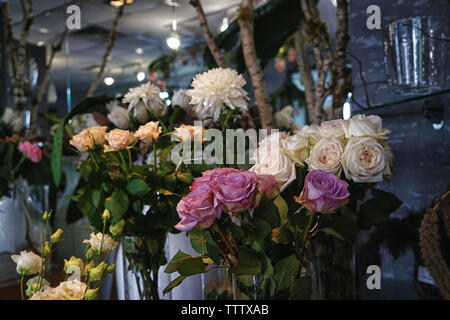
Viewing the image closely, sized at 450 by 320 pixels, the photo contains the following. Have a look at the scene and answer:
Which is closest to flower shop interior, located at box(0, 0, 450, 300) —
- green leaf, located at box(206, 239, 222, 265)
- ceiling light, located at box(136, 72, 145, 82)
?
green leaf, located at box(206, 239, 222, 265)

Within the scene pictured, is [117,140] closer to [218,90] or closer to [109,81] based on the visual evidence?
[218,90]

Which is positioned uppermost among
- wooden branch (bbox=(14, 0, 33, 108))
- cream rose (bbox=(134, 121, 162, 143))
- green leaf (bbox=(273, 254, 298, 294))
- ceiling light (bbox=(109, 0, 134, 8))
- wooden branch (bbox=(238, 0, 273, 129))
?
ceiling light (bbox=(109, 0, 134, 8))

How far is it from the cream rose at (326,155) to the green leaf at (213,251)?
0.16 meters

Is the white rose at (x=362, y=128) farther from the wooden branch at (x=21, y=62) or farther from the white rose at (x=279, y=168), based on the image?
the wooden branch at (x=21, y=62)

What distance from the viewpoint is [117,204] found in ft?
1.99

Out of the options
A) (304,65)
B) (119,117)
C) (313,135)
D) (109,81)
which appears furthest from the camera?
(109,81)

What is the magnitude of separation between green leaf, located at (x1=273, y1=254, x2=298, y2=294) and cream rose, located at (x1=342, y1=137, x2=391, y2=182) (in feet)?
0.43

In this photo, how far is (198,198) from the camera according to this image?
0.43 m

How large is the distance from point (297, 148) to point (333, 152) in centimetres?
5

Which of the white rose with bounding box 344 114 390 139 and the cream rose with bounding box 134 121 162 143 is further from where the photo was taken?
the cream rose with bounding box 134 121 162 143

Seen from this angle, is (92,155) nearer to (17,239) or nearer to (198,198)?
(198,198)

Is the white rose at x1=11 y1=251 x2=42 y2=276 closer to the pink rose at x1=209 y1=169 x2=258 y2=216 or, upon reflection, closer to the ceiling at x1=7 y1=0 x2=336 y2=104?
the pink rose at x1=209 y1=169 x2=258 y2=216

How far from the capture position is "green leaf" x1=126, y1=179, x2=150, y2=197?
607 millimetres

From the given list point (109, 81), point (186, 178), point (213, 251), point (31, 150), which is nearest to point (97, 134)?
point (186, 178)
